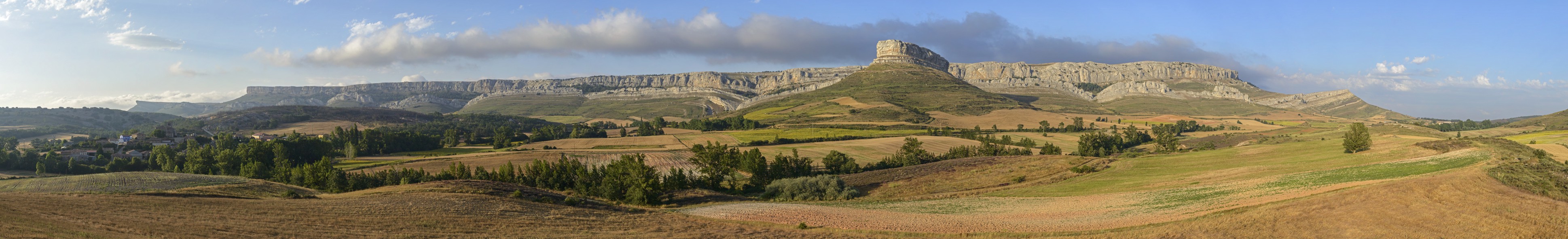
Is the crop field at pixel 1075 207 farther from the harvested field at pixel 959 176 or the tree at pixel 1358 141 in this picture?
the tree at pixel 1358 141

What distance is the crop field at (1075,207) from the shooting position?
35.6 meters

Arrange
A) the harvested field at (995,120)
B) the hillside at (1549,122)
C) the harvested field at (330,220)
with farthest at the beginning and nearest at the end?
1. the harvested field at (995,120)
2. the hillside at (1549,122)
3. the harvested field at (330,220)

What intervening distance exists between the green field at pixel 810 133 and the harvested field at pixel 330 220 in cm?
9060

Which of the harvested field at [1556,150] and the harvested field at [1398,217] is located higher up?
the harvested field at [1556,150]

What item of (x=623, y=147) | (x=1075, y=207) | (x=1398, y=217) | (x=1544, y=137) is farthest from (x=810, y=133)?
(x=1398, y=217)

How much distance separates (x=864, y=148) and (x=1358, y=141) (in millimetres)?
63387

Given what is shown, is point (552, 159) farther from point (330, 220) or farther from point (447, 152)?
point (330, 220)

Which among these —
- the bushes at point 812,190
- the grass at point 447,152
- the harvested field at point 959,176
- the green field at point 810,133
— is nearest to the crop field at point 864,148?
the green field at point 810,133

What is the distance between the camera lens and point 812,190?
199 feet

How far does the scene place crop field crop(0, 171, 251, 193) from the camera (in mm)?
47188

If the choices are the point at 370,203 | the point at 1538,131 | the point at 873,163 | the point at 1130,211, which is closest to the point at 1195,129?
the point at 1538,131

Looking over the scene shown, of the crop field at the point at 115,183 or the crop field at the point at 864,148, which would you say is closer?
the crop field at the point at 115,183

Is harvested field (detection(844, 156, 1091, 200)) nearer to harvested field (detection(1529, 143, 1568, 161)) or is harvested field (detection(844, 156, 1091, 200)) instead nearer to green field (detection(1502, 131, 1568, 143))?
harvested field (detection(1529, 143, 1568, 161))

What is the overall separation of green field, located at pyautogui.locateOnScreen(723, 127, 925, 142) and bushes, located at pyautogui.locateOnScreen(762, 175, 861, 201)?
6715 centimetres
